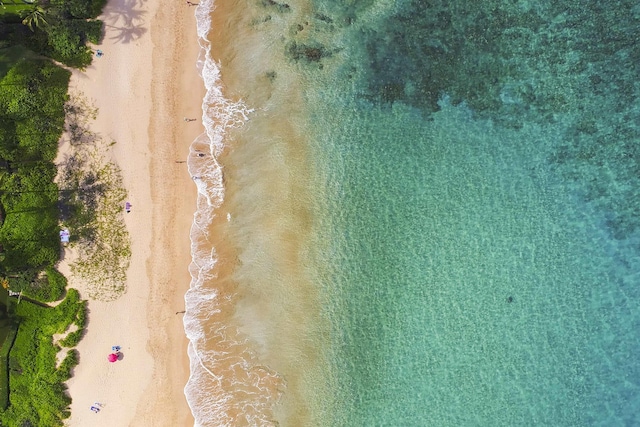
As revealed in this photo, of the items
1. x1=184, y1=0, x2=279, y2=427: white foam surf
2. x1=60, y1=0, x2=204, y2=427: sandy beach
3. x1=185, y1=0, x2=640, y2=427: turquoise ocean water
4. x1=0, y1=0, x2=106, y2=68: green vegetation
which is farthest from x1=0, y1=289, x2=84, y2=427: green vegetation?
x1=0, y1=0, x2=106, y2=68: green vegetation

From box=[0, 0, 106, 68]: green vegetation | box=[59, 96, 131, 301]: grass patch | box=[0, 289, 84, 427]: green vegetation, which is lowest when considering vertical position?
box=[0, 289, 84, 427]: green vegetation

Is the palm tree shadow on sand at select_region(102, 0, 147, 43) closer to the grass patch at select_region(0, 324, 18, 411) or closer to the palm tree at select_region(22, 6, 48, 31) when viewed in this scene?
the palm tree at select_region(22, 6, 48, 31)

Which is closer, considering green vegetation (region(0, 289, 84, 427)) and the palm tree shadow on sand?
green vegetation (region(0, 289, 84, 427))

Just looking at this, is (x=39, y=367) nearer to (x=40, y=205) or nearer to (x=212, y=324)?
(x=40, y=205)

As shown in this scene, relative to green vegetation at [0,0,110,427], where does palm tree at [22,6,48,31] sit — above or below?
above

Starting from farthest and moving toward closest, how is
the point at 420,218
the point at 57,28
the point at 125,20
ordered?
1. the point at 125,20
2. the point at 57,28
3. the point at 420,218

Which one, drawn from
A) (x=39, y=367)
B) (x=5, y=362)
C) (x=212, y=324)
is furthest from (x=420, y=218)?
(x=5, y=362)

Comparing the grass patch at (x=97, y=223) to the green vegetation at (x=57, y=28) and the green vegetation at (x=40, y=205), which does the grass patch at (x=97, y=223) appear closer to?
the green vegetation at (x=40, y=205)
